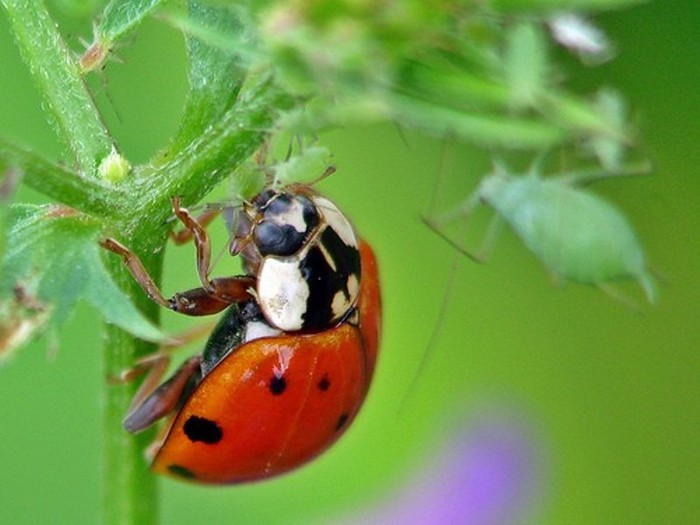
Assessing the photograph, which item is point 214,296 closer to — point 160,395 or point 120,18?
point 160,395

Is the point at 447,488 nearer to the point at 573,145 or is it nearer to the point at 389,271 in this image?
the point at 389,271

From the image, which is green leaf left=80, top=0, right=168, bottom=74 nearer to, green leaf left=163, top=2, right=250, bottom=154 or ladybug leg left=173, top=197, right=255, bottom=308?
green leaf left=163, top=2, right=250, bottom=154

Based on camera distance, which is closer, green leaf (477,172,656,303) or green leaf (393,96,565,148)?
green leaf (393,96,565,148)

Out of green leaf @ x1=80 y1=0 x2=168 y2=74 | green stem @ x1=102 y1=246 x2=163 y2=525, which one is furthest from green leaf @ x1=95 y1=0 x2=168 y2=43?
green stem @ x1=102 y1=246 x2=163 y2=525

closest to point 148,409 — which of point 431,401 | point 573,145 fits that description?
point 573,145

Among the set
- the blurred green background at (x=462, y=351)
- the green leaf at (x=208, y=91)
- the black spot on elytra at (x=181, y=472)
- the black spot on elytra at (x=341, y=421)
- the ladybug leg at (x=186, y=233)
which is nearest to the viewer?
the green leaf at (x=208, y=91)

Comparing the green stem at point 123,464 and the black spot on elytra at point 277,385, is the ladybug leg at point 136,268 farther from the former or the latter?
the black spot on elytra at point 277,385

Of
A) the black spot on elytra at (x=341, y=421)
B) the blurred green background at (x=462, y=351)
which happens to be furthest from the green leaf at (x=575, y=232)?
the blurred green background at (x=462, y=351)
